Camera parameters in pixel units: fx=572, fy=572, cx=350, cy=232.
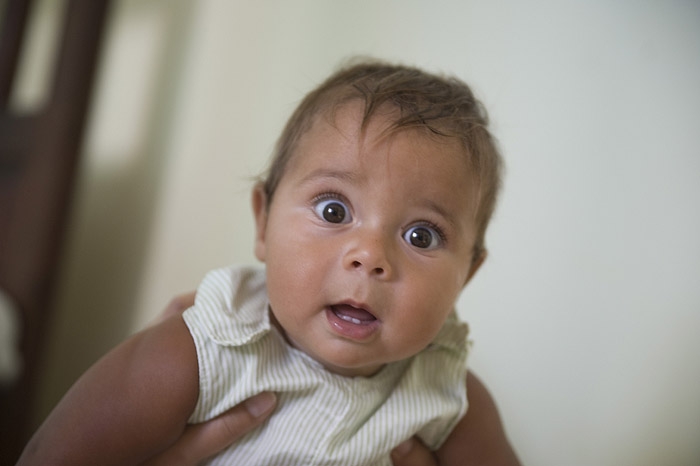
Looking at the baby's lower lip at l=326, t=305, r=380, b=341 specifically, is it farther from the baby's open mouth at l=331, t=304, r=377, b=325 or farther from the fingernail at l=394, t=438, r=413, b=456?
the fingernail at l=394, t=438, r=413, b=456

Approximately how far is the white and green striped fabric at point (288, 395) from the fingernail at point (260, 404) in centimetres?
2

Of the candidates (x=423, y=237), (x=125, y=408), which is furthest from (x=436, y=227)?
(x=125, y=408)

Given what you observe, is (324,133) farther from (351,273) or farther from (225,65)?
(225,65)

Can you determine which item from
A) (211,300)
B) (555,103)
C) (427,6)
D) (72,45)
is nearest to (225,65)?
(72,45)

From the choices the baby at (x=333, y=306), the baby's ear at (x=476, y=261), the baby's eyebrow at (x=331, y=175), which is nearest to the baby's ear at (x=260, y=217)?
the baby at (x=333, y=306)

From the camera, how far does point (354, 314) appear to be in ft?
1.93

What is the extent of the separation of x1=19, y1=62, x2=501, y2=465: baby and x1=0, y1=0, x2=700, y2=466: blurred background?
30cm

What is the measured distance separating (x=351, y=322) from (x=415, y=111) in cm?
24

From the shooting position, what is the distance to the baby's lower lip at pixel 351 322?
578 millimetres

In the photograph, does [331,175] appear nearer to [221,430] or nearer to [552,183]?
[221,430]

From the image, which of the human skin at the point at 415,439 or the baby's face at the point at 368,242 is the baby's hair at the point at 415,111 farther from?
the human skin at the point at 415,439

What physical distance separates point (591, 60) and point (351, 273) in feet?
2.16

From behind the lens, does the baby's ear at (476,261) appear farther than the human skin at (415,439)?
Yes

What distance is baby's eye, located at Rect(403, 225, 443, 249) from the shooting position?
62 cm
